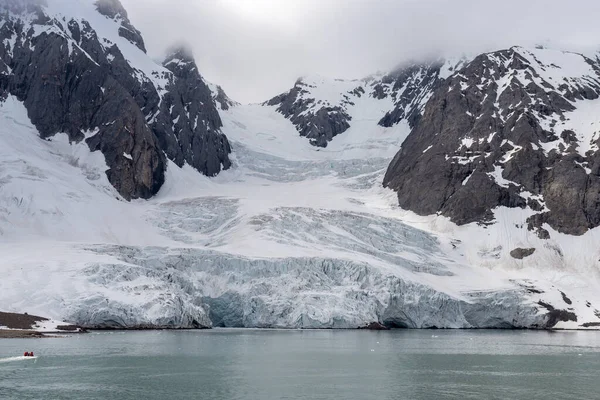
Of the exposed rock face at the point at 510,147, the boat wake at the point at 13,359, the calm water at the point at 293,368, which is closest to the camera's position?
the calm water at the point at 293,368

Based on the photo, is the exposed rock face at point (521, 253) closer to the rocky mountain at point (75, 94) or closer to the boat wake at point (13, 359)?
Answer: the rocky mountain at point (75, 94)

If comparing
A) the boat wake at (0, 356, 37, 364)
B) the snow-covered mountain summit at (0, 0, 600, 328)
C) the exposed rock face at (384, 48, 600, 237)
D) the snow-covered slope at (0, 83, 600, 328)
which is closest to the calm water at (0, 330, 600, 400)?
the boat wake at (0, 356, 37, 364)

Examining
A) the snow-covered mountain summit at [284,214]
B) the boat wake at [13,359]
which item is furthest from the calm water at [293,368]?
the snow-covered mountain summit at [284,214]

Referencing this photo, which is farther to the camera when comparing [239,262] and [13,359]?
[239,262]

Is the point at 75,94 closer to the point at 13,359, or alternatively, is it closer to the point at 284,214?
the point at 284,214

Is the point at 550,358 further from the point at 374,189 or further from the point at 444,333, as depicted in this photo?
the point at 374,189

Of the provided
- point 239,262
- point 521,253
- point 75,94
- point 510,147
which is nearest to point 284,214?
point 239,262
